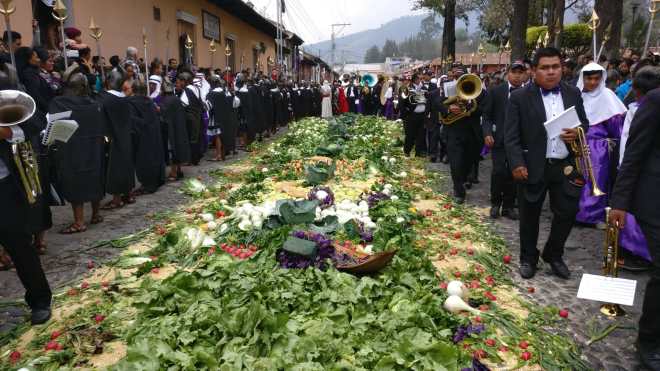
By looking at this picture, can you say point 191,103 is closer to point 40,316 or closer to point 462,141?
point 462,141

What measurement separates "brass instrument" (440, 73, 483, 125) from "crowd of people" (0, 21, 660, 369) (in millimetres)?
20

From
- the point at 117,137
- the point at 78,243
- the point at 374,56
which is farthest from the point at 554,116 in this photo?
the point at 374,56

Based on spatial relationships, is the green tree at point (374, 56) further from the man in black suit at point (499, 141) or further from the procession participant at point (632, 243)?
the procession participant at point (632, 243)

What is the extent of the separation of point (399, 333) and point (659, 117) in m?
2.27

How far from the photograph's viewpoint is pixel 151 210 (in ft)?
25.4

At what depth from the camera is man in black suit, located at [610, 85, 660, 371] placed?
3.46 meters

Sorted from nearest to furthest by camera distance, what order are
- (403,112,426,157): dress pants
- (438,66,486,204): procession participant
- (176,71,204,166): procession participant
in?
1. (438,66,486,204): procession participant
2. (176,71,204,166): procession participant
3. (403,112,426,157): dress pants

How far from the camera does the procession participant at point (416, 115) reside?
12.1m

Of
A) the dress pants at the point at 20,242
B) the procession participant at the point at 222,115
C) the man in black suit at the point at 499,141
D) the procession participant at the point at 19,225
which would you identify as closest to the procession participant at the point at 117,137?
the procession participant at the point at 19,225

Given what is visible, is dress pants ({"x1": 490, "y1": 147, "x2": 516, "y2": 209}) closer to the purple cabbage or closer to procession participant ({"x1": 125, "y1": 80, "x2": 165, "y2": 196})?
the purple cabbage

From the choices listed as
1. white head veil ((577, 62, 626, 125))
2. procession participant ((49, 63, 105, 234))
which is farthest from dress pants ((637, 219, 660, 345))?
procession participant ((49, 63, 105, 234))

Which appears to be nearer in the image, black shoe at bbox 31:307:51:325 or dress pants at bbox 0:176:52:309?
dress pants at bbox 0:176:52:309

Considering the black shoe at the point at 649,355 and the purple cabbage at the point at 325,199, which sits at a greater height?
the purple cabbage at the point at 325,199

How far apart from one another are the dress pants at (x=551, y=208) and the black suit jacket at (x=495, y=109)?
243 cm
